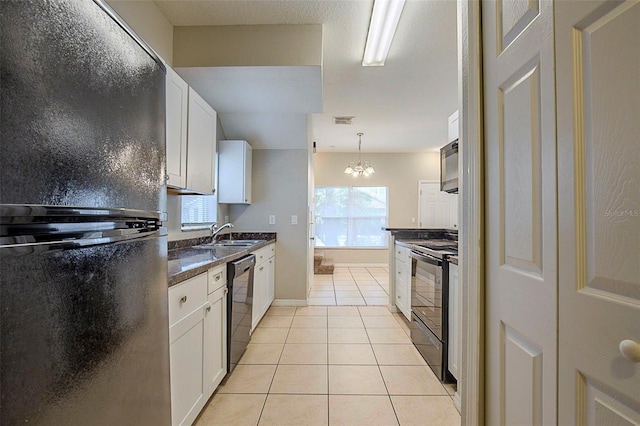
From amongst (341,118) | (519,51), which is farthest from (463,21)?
(341,118)

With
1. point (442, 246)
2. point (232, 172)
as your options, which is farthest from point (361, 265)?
point (442, 246)

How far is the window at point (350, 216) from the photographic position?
296 inches

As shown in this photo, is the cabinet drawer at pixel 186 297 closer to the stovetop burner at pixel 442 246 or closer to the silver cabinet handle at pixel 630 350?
the silver cabinet handle at pixel 630 350

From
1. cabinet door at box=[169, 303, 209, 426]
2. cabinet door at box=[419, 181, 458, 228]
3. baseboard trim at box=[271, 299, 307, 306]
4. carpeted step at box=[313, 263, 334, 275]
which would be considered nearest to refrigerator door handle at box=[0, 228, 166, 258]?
cabinet door at box=[169, 303, 209, 426]

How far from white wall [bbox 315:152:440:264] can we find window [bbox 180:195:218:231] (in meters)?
4.32

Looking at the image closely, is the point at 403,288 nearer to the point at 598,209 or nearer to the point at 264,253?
the point at 264,253

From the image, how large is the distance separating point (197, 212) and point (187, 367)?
1.91 metres

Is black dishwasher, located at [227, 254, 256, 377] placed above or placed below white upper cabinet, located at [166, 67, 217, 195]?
below

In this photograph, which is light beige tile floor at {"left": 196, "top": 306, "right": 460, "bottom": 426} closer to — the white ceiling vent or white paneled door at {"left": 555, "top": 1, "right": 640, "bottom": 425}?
white paneled door at {"left": 555, "top": 1, "right": 640, "bottom": 425}

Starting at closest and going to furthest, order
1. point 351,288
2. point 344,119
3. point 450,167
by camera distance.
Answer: point 450,167
point 344,119
point 351,288

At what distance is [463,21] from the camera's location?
1.27 meters

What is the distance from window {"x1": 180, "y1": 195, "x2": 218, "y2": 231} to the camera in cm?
280

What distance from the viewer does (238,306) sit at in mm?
2201

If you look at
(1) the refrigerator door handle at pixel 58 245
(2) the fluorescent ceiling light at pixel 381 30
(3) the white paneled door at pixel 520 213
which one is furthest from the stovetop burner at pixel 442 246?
(1) the refrigerator door handle at pixel 58 245
